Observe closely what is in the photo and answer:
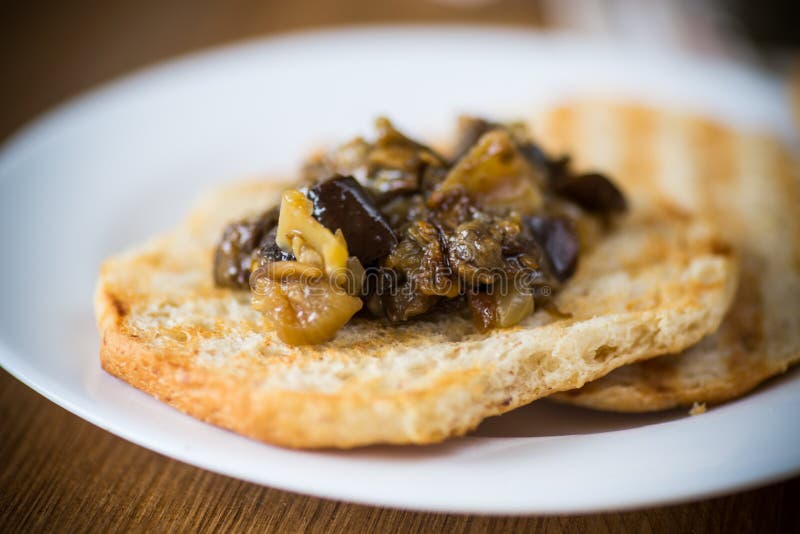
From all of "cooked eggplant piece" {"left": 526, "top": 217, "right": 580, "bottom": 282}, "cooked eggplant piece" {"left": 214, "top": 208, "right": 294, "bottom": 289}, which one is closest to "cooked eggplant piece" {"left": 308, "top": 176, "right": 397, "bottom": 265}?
"cooked eggplant piece" {"left": 214, "top": 208, "right": 294, "bottom": 289}

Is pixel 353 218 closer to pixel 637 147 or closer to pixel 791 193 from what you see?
pixel 637 147

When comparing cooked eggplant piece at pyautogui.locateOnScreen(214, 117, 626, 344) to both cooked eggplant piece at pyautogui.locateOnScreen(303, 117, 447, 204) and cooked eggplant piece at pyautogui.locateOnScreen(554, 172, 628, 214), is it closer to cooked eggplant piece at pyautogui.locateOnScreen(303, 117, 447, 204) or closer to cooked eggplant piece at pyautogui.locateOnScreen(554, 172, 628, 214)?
cooked eggplant piece at pyautogui.locateOnScreen(303, 117, 447, 204)

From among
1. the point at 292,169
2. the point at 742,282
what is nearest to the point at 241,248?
the point at 292,169

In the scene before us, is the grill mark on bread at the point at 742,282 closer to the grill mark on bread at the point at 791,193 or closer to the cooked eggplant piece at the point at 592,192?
the grill mark on bread at the point at 791,193

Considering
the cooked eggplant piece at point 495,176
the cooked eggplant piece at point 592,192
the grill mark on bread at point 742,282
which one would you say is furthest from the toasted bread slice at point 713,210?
the cooked eggplant piece at point 495,176

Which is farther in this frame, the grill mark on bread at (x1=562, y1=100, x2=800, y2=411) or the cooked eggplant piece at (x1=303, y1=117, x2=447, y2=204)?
the cooked eggplant piece at (x1=303, y1=117, x2=447, y2=204)
